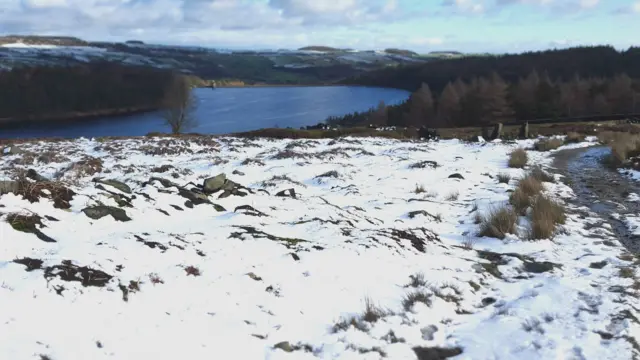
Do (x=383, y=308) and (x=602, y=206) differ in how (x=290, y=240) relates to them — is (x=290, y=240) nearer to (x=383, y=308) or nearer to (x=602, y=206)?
(x=383, y=308)

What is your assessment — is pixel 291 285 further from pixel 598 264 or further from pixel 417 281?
pixel 598 264

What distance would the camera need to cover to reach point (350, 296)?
16.6 feet

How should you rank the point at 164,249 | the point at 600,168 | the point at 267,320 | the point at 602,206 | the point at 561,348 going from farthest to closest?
the point at 600,168 < the point at 602,206 < the point at 164,249 < the point at 267,320 < the point at 561,348

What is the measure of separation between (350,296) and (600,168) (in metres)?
13.6

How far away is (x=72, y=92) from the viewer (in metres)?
112

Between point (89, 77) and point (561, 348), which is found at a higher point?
point (89, 77)

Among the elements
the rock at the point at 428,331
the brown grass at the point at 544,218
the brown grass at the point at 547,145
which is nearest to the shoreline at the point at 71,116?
the brown grass at the point at 547,145

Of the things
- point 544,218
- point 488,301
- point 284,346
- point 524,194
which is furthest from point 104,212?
point 524,194

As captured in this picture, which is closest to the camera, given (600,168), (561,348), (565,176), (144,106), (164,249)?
(561,348)

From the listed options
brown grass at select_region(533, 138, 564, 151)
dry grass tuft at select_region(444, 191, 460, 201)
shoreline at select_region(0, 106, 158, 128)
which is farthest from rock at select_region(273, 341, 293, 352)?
shoreline at select_region(0, 106, 158, 128)

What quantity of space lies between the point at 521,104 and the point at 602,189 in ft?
220

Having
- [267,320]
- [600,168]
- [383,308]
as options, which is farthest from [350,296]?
[600,168]

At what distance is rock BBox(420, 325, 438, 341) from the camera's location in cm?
436

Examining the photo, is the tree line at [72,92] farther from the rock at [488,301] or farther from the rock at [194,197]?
the rock at [488,301]
